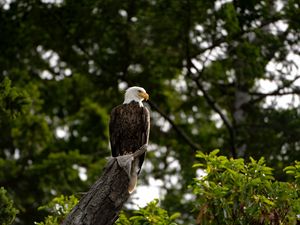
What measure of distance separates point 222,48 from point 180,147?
2.71 metres

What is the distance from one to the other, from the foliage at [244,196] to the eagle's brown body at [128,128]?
1.92m

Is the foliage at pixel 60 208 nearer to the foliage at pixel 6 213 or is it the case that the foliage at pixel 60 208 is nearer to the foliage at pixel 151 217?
the foliage at pixel 6 213

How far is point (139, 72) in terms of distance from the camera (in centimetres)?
1501

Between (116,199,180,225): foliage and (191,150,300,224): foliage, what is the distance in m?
0.48

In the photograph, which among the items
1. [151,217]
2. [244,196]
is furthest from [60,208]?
[244,196]

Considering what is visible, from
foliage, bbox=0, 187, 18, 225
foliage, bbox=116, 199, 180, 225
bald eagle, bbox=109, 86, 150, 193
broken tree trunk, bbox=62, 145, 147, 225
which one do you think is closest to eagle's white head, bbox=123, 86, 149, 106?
bald eagle, bbox=109, 86, 150, 193

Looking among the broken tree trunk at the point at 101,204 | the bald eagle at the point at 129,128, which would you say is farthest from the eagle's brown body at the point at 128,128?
the broken tree trunk at the point at 101,204

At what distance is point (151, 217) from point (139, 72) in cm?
690

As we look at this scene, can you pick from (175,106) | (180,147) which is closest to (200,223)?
(180,147)

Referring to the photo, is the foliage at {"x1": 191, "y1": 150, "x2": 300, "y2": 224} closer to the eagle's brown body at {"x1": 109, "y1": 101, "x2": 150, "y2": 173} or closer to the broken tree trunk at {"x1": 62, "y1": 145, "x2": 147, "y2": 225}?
the broken tree trunk at {"x1": 62, "y1": 145, "x2": 147, "y2": 225}

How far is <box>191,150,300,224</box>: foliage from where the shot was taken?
7.63 metres

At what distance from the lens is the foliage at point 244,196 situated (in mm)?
7633

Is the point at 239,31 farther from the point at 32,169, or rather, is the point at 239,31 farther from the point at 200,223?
the point at 200,223

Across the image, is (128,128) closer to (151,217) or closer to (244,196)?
(151,217)
